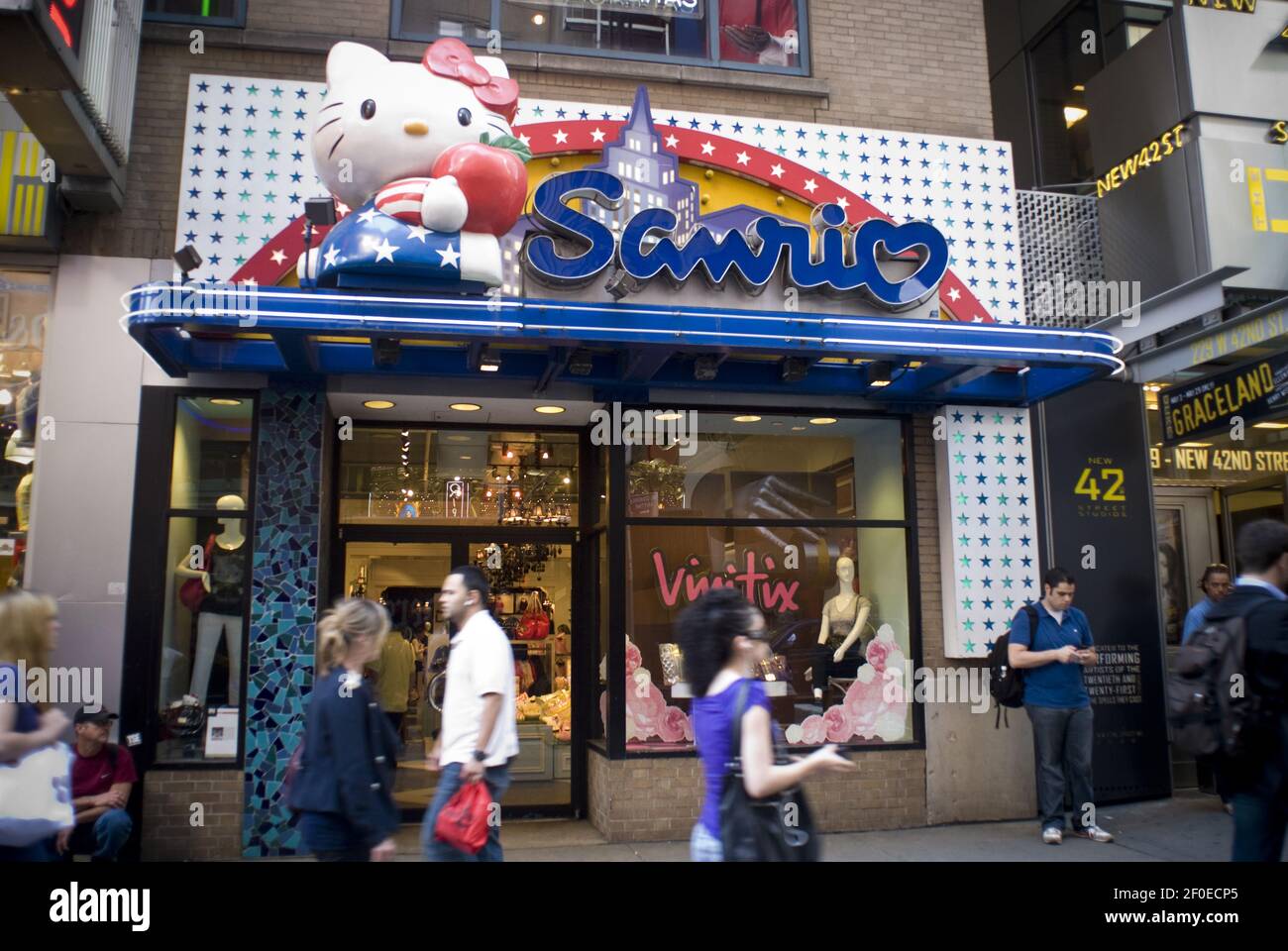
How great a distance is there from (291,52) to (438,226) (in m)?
2.89

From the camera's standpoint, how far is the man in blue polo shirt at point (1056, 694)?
795cm

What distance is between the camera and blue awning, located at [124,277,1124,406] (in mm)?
6738

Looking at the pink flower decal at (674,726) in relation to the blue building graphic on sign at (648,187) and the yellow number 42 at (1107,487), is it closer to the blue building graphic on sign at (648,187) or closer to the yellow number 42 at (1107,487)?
the blue building graphic on sign at (648,187)

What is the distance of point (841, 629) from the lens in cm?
901

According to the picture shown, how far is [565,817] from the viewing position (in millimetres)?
9016

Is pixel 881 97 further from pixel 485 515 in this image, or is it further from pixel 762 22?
pixel 485 515

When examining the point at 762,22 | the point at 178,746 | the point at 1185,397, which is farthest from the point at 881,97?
the point at 178,746

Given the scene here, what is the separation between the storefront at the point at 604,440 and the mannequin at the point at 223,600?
2 centimetres

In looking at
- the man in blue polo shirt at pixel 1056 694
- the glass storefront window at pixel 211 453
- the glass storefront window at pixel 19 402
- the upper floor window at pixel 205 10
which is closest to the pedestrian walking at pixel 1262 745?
the man in blue polo shirt at pixel 1056 694

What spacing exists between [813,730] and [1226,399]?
14.8ft

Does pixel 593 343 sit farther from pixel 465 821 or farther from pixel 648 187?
pixel 465 821

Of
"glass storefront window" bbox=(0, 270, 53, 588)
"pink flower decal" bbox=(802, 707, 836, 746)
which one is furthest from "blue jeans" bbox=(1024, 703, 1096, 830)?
"glass storefront window" bbox=(0, 270, 53, 588)

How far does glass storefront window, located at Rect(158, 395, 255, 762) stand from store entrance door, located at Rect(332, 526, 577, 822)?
3.51 feet
